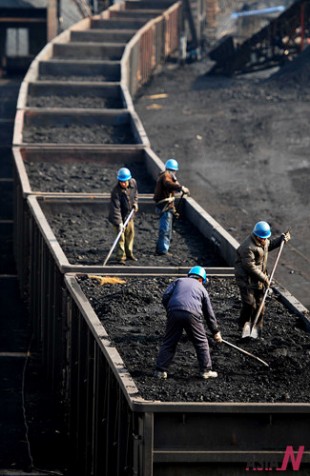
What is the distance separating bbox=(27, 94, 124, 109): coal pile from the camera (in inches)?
1278

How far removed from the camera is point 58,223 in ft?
70.8

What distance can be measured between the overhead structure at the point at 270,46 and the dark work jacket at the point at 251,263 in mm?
28252

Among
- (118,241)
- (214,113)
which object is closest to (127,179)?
(118,241)

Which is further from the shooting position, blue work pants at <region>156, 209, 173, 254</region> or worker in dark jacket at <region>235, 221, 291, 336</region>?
blue work pants at <region>156, 209, 173, 254</region>

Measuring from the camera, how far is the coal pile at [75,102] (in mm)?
32469

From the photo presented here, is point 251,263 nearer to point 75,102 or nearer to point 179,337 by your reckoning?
point 179,337

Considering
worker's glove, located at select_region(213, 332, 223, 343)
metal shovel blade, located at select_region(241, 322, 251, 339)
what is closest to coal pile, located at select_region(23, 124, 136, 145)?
metal shovel blade, located at select_region(241, 322, 251, 339)

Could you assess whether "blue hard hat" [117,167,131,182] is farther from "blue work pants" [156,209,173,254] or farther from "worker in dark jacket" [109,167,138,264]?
"blue work pants" [156,209,173,254]

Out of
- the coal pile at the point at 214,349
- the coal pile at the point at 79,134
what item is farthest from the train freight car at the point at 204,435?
the coal pile at the point at 79,134

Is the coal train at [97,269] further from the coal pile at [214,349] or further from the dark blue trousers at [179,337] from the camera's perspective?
the dark blue trousers at [179,337]

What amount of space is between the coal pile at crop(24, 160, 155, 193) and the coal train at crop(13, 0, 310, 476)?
27 millimetres

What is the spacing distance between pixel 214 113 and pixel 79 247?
60.6 feet

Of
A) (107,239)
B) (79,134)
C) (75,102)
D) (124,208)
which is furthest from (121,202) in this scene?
(75,102)

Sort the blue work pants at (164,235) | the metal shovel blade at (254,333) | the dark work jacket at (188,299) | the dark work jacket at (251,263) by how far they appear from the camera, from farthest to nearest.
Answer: the blue work pants at (164,235), the dark work jacket at (251,263), the metal shovel blade at (254,333), the dark work jacket at (188,299)
